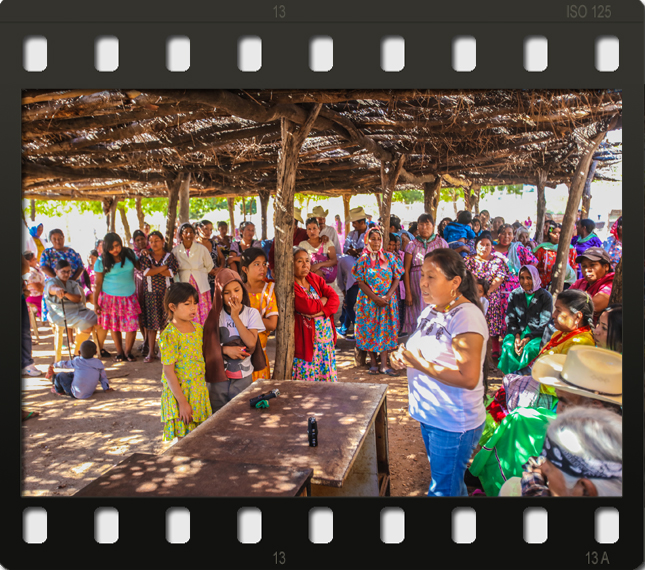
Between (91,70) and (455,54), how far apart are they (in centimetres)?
149

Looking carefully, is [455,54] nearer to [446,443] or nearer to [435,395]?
[435,395]

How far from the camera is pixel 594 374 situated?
2.18 metres

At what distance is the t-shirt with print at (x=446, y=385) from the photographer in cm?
229

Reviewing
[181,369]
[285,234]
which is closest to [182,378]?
[181,369]

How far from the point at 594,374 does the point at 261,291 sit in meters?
2.52

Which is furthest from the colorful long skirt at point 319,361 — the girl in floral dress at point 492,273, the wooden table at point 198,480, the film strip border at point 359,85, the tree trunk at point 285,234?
the film strip border at point 359,85

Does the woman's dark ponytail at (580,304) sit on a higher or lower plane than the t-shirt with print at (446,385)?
higher

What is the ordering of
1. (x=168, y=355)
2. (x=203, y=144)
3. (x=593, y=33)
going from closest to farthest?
(x=593, y=33) < (x=168, y=355) < (x=203, y=144)

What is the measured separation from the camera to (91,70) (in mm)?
2006

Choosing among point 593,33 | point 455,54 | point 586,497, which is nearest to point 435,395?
point 586,497

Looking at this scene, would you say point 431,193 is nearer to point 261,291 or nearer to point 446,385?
point 261,291

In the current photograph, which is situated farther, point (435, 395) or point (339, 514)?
point (435, 395)

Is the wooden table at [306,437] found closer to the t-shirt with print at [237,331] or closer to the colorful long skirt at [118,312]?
the t-shirt with print at [237,331]

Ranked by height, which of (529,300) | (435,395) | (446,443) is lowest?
(446,443)
